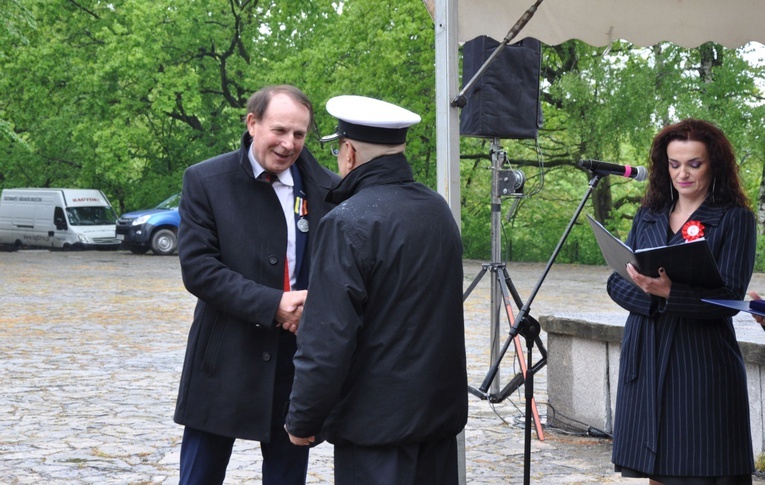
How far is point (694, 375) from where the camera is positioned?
3941mm

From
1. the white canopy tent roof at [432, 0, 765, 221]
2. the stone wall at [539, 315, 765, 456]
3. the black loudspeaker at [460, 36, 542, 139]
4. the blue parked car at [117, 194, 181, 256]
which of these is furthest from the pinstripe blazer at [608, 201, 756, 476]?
the blue parked car at [117, 194, 181, 256]

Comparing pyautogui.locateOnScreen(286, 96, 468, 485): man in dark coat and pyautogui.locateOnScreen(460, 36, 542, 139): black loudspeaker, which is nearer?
pyautogui.locateOnScreen(286, 96, 468, 485): man in dark coat

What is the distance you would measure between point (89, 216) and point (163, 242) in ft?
12.4

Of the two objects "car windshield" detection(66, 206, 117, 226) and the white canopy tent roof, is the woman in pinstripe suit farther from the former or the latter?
"car windshield" detection(66, 206, 117, 226)

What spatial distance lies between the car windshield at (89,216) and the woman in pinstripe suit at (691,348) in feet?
98.8

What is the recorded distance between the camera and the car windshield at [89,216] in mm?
32656

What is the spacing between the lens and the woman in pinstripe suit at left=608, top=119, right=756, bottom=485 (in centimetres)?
392

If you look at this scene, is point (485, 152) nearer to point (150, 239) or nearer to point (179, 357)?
point (150, 239)

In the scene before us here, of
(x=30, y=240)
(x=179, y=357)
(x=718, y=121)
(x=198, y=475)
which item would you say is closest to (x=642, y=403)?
(x=198, y=475)

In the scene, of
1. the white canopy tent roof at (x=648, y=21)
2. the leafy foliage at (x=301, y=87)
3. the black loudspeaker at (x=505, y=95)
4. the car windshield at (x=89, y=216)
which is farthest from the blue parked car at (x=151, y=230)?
the white canopy tent roof at (x=648, y=21)

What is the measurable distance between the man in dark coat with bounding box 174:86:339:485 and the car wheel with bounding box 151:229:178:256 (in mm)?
26796

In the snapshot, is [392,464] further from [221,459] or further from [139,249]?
[139,249]

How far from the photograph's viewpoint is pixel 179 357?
11125mm

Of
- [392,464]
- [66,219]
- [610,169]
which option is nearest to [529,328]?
[610,169]
